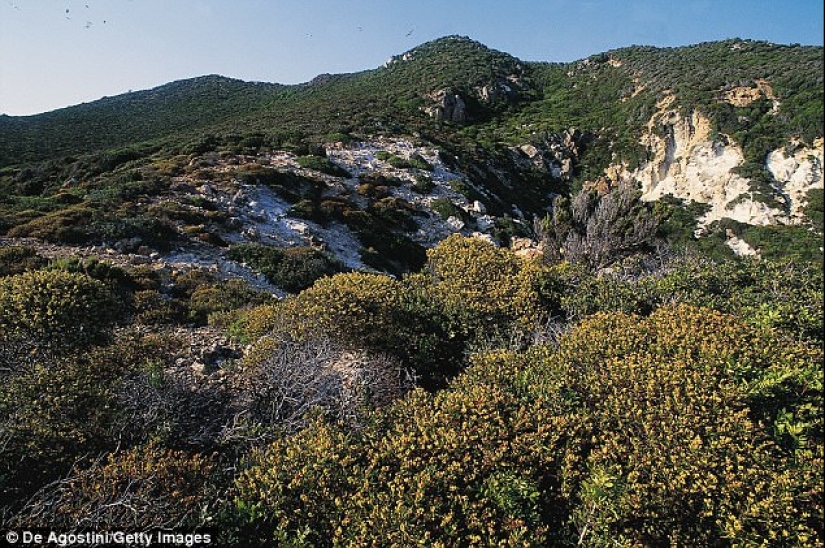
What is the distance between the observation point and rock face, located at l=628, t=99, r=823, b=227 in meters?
30.0

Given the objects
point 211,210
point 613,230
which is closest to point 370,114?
point 211,210

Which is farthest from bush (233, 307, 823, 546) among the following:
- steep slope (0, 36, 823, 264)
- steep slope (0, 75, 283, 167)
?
steep slope (0, 75, 283, 167)

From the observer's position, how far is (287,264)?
15.1 metres

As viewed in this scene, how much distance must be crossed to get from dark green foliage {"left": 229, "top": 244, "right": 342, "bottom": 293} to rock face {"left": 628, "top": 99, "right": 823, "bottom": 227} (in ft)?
87.6

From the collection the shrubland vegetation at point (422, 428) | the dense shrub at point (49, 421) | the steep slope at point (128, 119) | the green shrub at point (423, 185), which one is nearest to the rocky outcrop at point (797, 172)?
the green shrub at point (423, 185)

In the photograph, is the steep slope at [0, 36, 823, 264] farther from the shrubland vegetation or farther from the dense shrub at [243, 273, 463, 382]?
the shrubland vegetation

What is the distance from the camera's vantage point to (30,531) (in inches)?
155

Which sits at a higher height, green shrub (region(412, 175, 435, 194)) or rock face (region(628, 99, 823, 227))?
rock face (region(628, 99, 823, 227))

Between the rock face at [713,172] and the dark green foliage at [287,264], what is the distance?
26714 mm

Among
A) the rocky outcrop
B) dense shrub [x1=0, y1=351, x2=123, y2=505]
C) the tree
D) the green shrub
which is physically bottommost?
dense shrub [x1=0, y1=351, x2=123, y2=505]

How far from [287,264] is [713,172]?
32244mm

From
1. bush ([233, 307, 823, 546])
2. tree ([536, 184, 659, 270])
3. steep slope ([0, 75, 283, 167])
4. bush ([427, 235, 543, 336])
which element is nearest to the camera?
bush ([233, 307, 823, 546])

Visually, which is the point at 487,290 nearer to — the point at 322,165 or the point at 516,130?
the point at 322,165

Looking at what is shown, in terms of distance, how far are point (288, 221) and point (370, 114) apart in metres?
25.8
